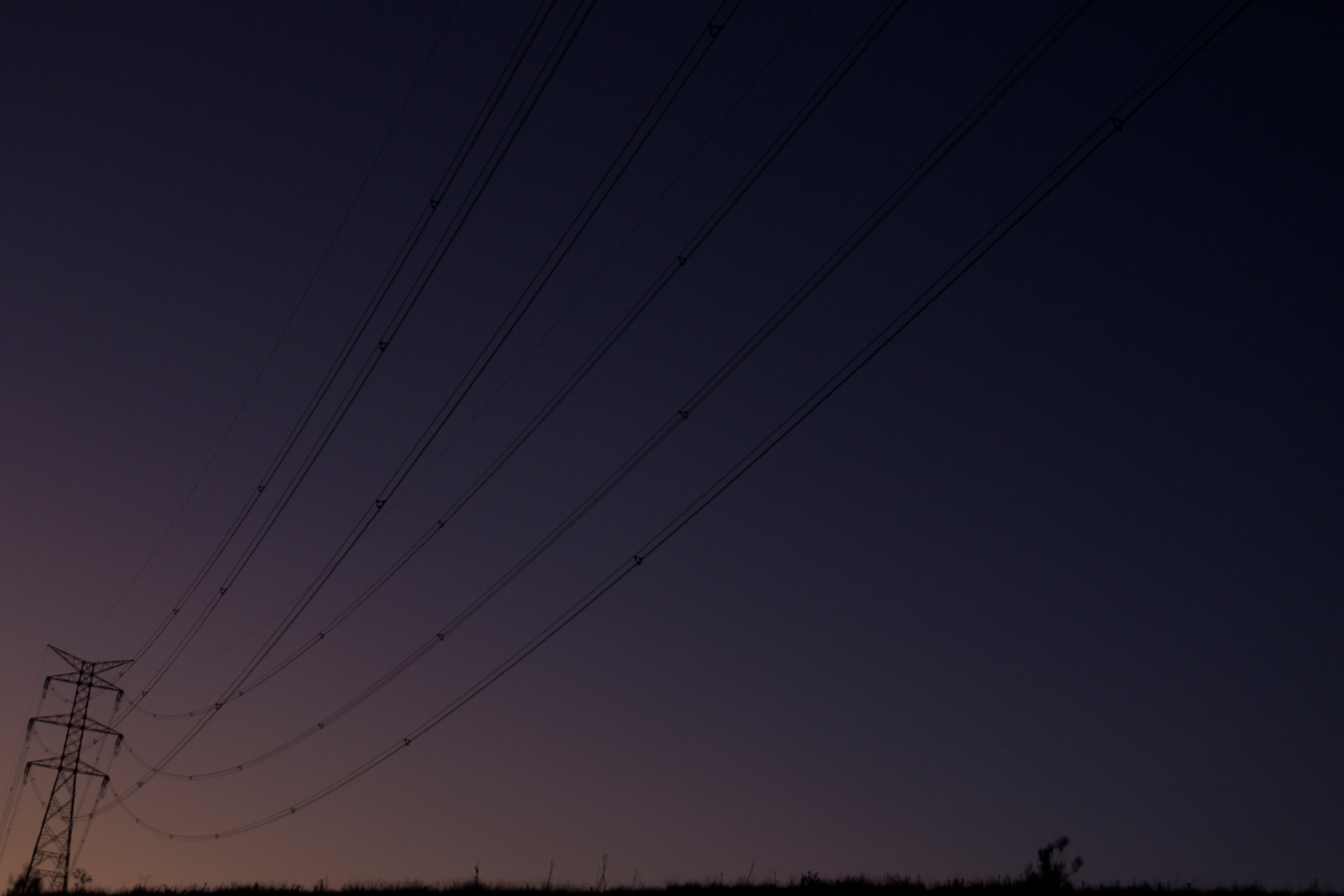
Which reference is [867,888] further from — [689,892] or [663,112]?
[663,112]

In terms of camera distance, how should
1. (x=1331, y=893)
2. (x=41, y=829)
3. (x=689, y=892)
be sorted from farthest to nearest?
(x=41, y=829) → (x=689, y=892) → (x=1331, y=893)

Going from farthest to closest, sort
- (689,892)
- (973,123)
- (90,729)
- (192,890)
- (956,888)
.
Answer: (90,729)
(192,890)
(689,892)
(956,888)
(973,123)

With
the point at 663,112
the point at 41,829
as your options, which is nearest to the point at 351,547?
the point at 663,112

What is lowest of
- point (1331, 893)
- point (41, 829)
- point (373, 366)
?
point (1331, 893)

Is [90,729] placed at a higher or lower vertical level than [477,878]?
higher

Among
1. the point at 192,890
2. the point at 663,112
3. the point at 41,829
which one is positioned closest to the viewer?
the point at 663,112

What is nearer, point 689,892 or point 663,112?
point 663,112

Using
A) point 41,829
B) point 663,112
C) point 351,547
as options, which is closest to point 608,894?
point 351,547

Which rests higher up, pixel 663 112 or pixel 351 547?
pixel 663 112

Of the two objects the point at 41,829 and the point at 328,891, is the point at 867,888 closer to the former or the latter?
the point at 328,891

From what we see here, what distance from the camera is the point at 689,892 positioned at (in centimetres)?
2211

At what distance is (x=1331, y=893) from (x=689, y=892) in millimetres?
11654

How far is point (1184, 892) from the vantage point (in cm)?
1853

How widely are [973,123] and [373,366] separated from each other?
11966 millimetres
